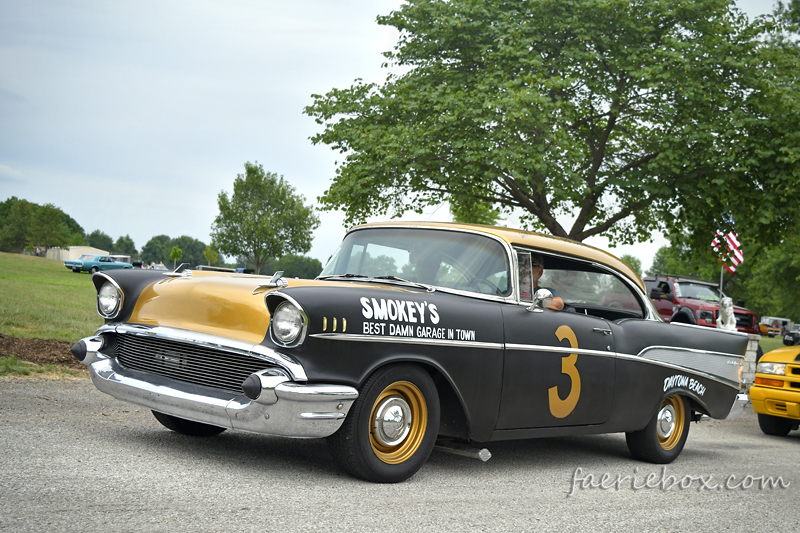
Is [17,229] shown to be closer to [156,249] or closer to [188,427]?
[156,249]

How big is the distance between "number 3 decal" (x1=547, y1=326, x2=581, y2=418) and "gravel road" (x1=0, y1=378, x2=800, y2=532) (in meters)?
0.47

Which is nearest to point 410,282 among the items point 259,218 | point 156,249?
point 259,218

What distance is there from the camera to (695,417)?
7035 millimetres

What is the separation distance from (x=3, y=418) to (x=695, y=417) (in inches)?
228

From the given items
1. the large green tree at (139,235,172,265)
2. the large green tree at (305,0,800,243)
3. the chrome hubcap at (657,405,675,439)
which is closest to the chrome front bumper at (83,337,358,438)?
the chrome hubcap at (657,405,675,439)

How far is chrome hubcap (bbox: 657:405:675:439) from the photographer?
254 inches

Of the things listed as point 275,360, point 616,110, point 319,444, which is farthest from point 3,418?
point 616,110

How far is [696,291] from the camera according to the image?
64.5 ft

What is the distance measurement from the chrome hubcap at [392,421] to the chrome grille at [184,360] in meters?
0.70

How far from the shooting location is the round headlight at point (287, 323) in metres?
4.02

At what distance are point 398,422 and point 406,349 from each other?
428 mm

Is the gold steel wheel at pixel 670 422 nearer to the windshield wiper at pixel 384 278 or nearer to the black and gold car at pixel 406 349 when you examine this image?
the black and gold car at pixel 406 349

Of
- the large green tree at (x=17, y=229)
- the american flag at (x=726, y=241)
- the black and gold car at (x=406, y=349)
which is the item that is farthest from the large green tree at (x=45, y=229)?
the black and gold car at (x=406, y=349)

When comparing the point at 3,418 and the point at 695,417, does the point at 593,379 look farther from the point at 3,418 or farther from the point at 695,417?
the point at 3,418
